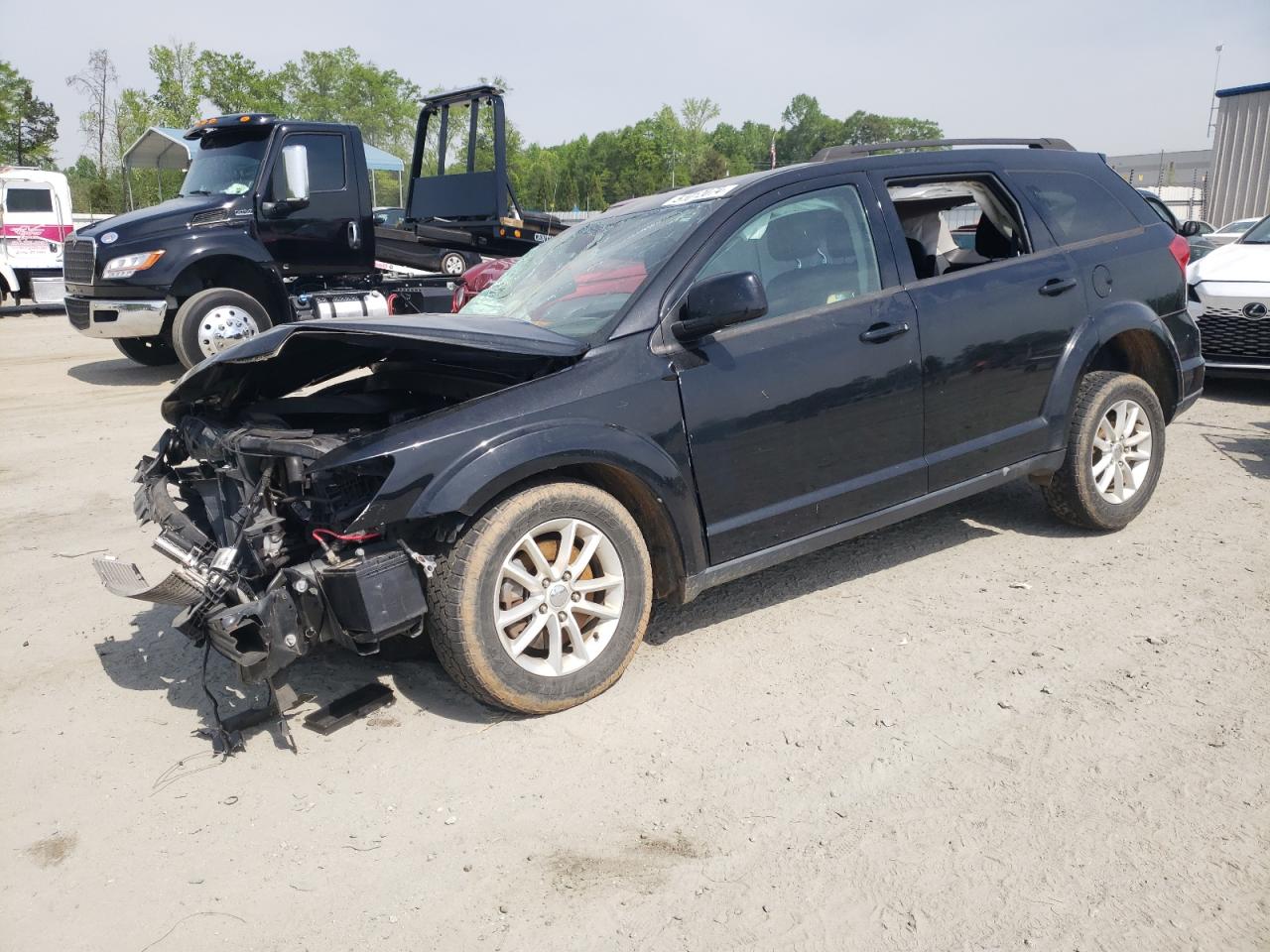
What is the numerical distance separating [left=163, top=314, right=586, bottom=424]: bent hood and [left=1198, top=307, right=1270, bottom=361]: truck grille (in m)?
6.76

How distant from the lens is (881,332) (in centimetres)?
406

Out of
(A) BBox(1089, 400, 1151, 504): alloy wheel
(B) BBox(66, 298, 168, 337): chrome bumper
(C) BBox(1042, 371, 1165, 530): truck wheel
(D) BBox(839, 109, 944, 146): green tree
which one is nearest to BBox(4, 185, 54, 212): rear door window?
(B) BBox(66, 298, 168, 337): chrome bumper

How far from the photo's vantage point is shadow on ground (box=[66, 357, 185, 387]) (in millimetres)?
11109

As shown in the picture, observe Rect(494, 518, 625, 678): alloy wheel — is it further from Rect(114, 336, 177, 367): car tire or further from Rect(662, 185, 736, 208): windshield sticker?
Rect(114, 336, 177, 367): car tire

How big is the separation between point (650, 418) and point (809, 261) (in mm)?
1071

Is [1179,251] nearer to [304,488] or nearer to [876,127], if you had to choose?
[304,488]

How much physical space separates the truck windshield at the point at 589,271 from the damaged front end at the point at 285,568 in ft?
3.60

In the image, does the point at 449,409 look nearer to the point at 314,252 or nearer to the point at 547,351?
the point at 547,351

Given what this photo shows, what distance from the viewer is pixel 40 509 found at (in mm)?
6188

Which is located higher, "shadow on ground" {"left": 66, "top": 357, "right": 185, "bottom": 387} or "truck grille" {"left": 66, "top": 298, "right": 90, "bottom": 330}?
"truck grille" {"left": 66, "top": 298, "right": 90, "bottom": 330}

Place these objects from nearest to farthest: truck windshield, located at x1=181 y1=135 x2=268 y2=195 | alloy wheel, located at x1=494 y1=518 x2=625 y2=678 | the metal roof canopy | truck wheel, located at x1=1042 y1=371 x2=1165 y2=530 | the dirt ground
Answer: the dirt ground, alloy wheel, located at x1=494 y1=518 x2=625 y2=678, truck wheel, located at x1=1042 y1=371 x2=1165 y2=530, truck windshield, located at x1=181 y1=135 x2=268 y2=195, the metal roof canopy

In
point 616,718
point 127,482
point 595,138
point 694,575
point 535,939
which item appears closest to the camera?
point 535,939

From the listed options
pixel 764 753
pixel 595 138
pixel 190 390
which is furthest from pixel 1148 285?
pixel 595 138

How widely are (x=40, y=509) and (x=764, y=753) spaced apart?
513 cm
